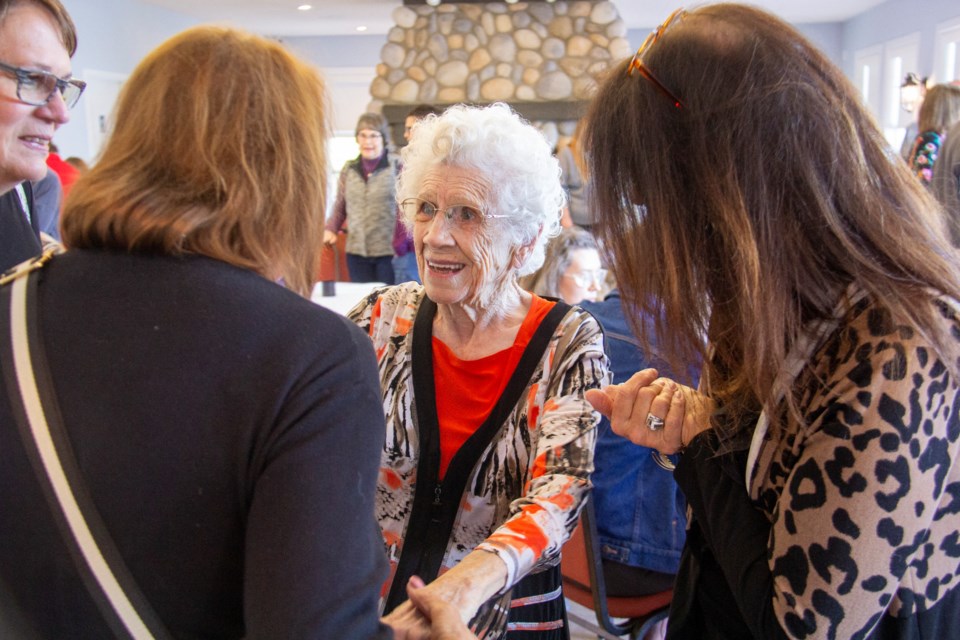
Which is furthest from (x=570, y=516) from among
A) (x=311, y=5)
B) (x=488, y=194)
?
(x=311, y=5)

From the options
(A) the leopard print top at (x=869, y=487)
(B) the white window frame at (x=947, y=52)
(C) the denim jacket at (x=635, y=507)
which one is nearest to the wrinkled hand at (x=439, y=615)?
(A) the leopard print top at (x=869, y=487)

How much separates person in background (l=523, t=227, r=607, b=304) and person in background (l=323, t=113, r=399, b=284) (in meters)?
2.80

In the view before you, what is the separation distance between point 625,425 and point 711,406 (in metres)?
0.15

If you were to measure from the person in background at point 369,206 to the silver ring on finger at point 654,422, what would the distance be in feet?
15.8

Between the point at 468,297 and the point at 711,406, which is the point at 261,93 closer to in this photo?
the point at 711,406

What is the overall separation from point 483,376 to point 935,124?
4.01 metres

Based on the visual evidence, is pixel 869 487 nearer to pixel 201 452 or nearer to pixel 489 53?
pixel 201 452

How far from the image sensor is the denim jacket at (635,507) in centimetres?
197

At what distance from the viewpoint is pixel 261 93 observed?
31.5 inches

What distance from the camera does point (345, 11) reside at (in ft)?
34.0

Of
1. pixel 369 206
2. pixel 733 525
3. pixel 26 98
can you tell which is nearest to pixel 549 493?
pixel 733 525

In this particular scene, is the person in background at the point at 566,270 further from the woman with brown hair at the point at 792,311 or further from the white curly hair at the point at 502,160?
the woman with brown hair at the point at 792,311

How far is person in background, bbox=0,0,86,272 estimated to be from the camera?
1.45 metres

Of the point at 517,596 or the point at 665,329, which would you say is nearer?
the point at 665,329
